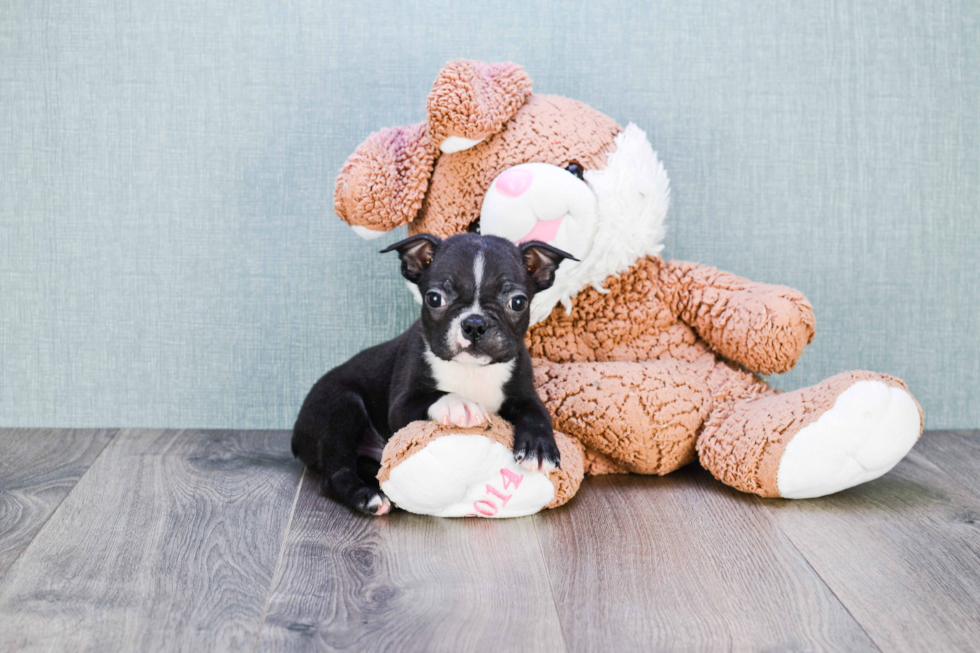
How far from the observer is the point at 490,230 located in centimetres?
187

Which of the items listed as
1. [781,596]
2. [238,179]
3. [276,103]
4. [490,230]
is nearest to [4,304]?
[238,179]

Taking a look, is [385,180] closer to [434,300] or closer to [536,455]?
[434,300]

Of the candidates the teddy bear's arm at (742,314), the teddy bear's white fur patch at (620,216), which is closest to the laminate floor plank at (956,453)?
the teddy bear's arm at (742,314)

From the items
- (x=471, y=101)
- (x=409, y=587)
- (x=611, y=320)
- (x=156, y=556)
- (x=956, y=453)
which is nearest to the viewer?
(x=409, y=587)

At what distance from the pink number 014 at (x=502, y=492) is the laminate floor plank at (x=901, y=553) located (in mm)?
530

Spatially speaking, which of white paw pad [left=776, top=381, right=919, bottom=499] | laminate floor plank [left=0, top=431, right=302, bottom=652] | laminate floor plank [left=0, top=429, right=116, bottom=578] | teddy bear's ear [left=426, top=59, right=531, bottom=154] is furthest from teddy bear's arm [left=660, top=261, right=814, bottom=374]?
laminate floor plank [left=0, top=429, right=116, bottom=578]

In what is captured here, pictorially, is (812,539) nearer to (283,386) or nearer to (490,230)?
(490,230)

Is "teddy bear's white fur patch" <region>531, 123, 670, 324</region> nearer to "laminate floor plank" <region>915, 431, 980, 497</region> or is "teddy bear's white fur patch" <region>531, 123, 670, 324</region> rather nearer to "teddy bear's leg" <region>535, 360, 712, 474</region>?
"teddy bear's leg" <region>535, 360, 712, 474</region>

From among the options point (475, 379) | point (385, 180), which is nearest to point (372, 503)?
point (475, 379)

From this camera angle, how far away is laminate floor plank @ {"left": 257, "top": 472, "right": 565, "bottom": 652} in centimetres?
123

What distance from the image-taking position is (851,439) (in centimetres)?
172

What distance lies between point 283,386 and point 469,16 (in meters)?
1.16

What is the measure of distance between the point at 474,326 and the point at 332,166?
3.31 feet

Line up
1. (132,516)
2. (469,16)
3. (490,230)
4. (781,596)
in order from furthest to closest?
(469,16), (490,230), (132,516), (781,596)
